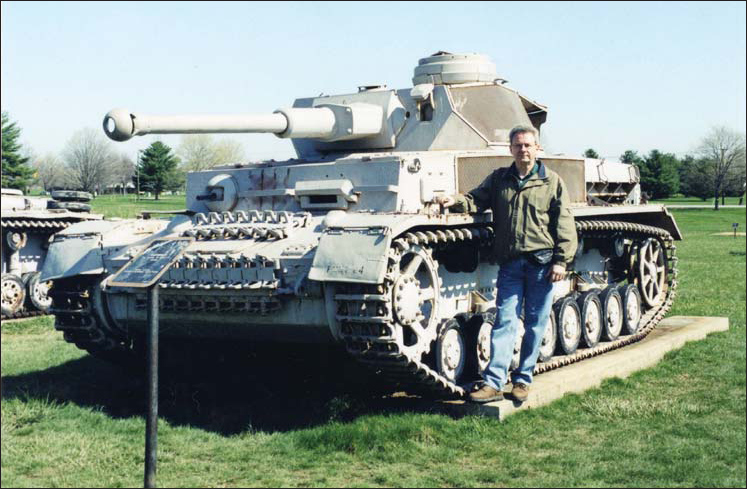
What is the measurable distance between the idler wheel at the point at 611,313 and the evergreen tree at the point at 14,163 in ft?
137

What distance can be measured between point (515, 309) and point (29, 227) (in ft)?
36.0

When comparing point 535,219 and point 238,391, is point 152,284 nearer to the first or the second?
point 535,219

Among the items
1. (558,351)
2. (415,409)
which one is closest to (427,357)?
(415,409)

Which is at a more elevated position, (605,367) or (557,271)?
(557,271)

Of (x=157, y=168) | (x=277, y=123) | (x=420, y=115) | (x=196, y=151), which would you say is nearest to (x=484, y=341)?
(x=420, y=115)

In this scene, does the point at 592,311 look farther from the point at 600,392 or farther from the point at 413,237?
the point at 413,237

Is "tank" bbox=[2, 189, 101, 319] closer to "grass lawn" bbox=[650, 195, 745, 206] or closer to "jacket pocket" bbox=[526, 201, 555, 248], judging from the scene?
"jacket pocket" bbox=[526, 201, 555, 248]

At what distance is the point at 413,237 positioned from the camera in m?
8.43

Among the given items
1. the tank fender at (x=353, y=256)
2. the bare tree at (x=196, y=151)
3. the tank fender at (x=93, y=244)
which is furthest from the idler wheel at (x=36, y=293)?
the bare tree at (x=196, y=151)

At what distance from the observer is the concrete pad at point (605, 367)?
8484 mm

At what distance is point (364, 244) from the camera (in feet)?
26.3

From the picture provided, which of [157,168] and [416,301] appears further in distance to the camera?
[157,168]

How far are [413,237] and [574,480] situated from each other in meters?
2.67

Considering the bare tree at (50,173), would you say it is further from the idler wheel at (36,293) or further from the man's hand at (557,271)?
the man's hand at (557,271)
